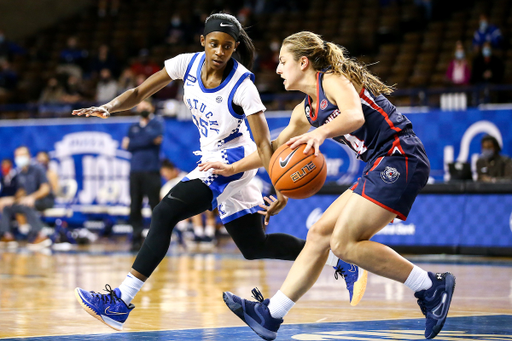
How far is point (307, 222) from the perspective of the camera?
9.59 m

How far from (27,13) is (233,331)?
18.1m

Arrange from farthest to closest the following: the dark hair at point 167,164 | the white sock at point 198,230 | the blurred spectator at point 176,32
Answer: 1. the blurred spectator at point 176,32
2. the dark hair at point 167,164
3. the white sock at point 198,230

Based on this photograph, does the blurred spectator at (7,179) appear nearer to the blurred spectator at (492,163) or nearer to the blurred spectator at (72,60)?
the blurred spectator at (72,60)

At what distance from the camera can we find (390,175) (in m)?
3.70

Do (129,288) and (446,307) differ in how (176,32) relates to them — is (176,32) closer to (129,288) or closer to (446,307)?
(129,288)

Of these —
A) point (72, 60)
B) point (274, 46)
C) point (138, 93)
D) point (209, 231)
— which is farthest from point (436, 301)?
point (72, 60)

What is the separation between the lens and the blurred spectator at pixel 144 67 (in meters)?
15.1

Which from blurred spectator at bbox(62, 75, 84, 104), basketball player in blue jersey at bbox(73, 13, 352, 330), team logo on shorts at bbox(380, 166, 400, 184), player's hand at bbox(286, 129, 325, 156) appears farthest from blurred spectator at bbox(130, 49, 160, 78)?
player's hand at bbox(286, 129, 325, 156)

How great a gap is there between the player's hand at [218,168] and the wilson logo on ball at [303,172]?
0.65m

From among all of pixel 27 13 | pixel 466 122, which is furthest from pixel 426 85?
pixel 27 13

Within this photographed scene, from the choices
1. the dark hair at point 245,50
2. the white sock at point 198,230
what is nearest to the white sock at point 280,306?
the dark hair at point 245,50

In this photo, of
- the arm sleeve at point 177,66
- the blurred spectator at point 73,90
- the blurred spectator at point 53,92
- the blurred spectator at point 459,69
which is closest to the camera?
the arm sleeve at point 177,66

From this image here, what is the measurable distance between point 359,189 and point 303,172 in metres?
0.30

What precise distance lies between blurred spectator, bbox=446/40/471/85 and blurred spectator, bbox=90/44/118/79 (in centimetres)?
730
